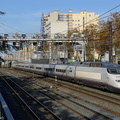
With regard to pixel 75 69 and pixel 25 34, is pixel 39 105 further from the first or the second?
pixel 25 34

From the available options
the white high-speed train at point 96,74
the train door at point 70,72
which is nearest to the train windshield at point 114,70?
the white high-speed train at point 96,74

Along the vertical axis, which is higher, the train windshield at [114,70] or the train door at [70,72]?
the train windshield at [114,70]

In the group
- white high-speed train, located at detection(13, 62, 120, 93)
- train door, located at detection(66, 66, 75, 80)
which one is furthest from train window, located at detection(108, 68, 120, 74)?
train door, located at detection(66, 66, 75, 80)

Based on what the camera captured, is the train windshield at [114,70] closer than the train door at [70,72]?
Yes

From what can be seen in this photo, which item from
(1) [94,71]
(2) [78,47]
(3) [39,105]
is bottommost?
(3) [39,105]

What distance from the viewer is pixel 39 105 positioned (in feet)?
47.4

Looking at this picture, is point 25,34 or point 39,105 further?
point 25,34

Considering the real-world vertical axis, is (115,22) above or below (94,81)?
above

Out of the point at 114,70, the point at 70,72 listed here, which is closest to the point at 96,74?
the point at 114,70

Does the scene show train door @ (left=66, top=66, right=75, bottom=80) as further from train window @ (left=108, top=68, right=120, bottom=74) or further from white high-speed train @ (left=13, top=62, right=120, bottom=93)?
train window @ (left=108, top=68, right=120, bottom=74)

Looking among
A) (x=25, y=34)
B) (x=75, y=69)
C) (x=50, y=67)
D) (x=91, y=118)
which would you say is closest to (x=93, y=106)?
(x=91, y=118)

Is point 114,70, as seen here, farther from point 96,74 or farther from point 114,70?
point 96,74

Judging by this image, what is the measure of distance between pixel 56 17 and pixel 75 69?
112 m

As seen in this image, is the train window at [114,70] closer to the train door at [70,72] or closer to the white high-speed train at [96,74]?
the white high-speed train at [96,74]
